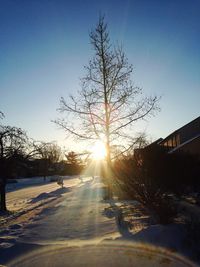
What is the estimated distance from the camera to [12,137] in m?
18.0

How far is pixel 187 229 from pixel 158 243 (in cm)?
64

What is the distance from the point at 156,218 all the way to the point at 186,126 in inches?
1065

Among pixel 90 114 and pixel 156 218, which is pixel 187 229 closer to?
pixel 156 218

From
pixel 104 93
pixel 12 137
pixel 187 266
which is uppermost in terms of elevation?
pixel 104 93

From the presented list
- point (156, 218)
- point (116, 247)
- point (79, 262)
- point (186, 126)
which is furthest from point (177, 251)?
point (186, 126)

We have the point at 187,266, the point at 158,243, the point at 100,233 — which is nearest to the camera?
the point at 187,266

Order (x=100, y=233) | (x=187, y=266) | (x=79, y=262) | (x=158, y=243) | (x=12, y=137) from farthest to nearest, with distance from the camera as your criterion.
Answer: (x=12, y=137) < (x=100, y=233) < (x=158, y=243) < (x=79, y=262) < (x=187, y=266)

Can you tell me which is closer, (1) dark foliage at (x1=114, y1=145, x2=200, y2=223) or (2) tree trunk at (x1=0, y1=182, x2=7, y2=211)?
(1) dark foliage at (x1=114, y1=145, x2=200, y2=223)

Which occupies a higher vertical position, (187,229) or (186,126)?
(186,126)

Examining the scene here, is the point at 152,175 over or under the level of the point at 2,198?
over

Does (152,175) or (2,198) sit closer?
(152,175)

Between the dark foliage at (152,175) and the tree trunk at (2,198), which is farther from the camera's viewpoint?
the tree trunk at (2,198)

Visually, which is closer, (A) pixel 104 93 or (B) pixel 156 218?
(B) pixel 156 218

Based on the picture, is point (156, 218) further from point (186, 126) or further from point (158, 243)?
point (186, 126)
